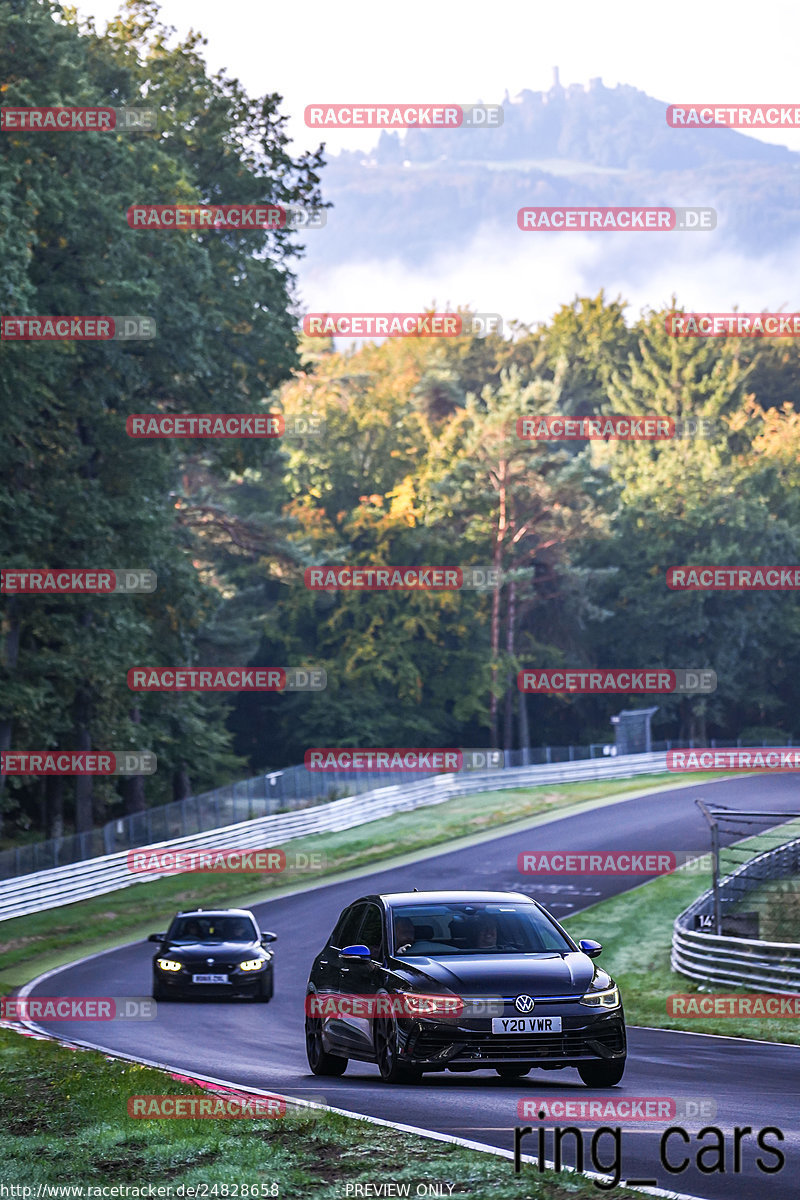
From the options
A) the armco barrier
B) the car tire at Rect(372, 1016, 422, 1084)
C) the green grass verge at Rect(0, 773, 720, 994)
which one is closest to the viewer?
the car tire at Rect(372, 1016, 422, 1084)

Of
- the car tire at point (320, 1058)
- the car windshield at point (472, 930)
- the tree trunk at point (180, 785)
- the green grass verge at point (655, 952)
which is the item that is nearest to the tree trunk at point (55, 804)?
the tree trunk at point (180, 785)

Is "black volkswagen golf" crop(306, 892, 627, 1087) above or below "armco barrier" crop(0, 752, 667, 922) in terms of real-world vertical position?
above

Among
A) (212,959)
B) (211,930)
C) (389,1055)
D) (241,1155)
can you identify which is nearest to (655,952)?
(211,930)

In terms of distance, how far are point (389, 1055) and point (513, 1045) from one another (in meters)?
1.17

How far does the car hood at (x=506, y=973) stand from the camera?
37.5 ft

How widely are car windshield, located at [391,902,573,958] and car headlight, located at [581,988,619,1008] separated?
74cm

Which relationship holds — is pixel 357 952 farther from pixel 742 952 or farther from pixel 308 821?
pixel 308 821

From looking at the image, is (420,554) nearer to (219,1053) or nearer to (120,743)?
(120,743)

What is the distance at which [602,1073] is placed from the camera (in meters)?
12.0

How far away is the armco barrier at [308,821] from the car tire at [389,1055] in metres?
26.8

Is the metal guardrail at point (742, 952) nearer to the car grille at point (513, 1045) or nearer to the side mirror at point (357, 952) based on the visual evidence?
the side mirror at point (357, 952)

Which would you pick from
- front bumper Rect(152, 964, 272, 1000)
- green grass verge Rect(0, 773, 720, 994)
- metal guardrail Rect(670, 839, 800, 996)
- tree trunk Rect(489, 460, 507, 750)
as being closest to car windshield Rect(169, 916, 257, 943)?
front bumper Rect(152, 964, 272, 1000)

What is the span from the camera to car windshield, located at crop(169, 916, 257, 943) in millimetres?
24234

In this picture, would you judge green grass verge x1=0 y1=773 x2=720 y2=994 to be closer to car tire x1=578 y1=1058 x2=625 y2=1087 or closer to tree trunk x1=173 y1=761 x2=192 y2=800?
tree trunk x1=173 y1=761 x2=192 y2=800
